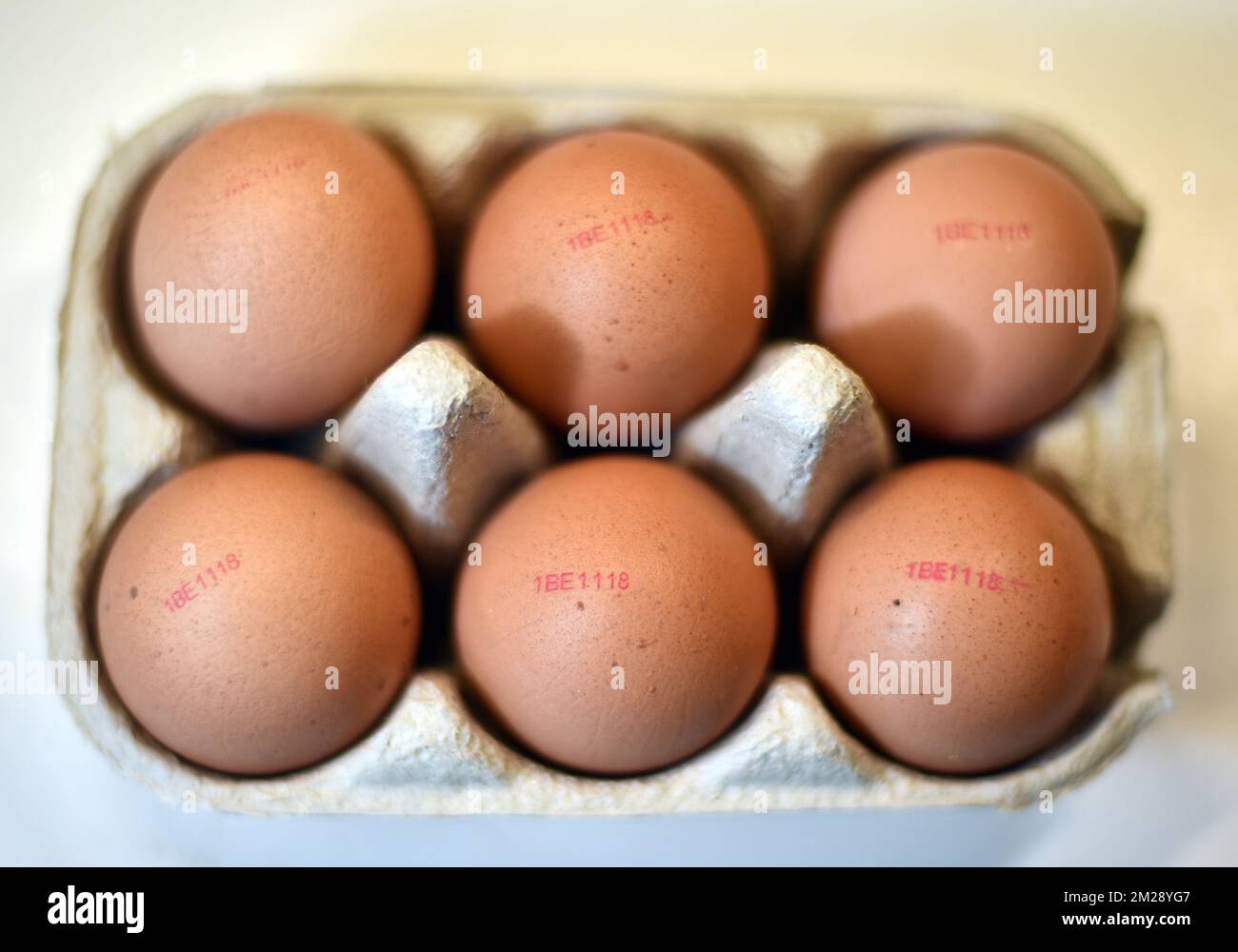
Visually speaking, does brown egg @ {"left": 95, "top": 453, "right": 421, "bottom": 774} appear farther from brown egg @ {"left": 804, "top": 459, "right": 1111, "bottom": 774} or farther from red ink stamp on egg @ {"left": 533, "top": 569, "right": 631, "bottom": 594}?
brown egg @ {"left": 804, "top": 459, "right": 1111, "bottom": 774}

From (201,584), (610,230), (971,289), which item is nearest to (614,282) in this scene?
(610,230)

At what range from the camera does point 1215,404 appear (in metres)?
1.16

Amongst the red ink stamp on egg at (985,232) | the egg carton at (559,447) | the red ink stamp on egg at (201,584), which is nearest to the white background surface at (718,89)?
the egg carton at (559,447)

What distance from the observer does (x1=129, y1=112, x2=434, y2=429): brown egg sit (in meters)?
0.85

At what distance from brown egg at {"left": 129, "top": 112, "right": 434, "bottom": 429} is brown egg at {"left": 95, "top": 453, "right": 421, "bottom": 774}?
80 millimetres

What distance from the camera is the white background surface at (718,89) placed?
3.42 feet

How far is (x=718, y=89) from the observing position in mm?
1210

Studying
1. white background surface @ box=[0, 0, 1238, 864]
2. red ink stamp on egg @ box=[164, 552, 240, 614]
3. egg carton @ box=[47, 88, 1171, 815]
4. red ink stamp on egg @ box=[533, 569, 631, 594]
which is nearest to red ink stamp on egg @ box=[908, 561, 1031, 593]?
egg carton @ box=[47, 88, 1171, 815]

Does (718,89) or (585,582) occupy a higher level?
(718,89)

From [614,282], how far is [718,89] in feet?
1.61

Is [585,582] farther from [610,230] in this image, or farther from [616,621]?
[610,230]

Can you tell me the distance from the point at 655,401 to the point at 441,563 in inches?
10.0

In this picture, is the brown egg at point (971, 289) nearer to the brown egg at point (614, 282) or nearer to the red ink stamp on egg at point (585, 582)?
the brown egg at point (614, 282)

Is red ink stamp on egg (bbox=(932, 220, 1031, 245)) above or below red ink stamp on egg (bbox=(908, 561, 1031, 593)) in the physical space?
above
